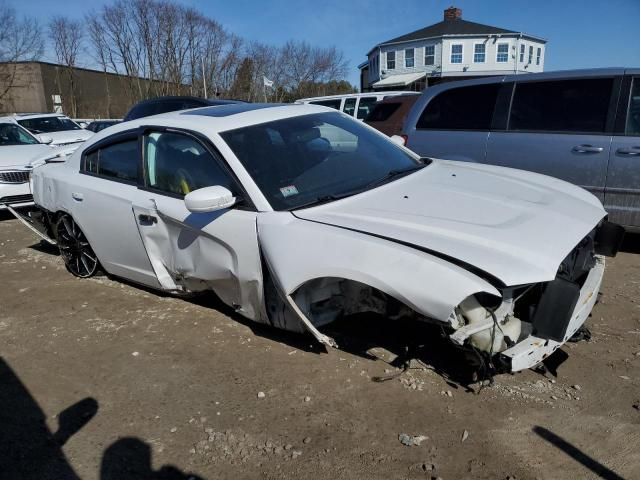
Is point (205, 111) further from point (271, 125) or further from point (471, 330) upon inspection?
point (471, 330)

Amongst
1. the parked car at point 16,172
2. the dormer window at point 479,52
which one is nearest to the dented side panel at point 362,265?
the parked car at point 16,172

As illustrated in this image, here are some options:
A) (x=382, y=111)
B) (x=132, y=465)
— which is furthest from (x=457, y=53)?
(x=132, y=465)

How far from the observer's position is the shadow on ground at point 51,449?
2.34m

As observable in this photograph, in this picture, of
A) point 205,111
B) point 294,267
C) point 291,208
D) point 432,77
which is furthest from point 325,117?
point 432,77

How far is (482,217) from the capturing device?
8.70 ft

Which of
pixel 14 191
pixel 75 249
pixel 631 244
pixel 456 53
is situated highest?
pixel 456 53

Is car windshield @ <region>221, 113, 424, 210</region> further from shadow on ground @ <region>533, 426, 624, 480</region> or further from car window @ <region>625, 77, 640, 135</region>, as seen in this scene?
car window @ <region>625, 77, 640, 135</region>

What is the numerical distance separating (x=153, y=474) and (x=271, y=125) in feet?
7.59

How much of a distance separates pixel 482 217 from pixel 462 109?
11.1 feet

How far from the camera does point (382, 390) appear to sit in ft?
9.30

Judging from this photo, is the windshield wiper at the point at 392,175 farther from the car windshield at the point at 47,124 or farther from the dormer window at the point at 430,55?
the dormer window at the point at 430,55

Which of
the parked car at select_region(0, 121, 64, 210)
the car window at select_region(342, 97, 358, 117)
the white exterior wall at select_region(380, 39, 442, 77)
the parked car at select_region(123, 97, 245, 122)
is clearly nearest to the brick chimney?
the white exterior wall at select_region(380, 39, 442, 77)

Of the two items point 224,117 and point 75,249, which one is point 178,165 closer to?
point 224,117

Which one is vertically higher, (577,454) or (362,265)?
(362,265)
